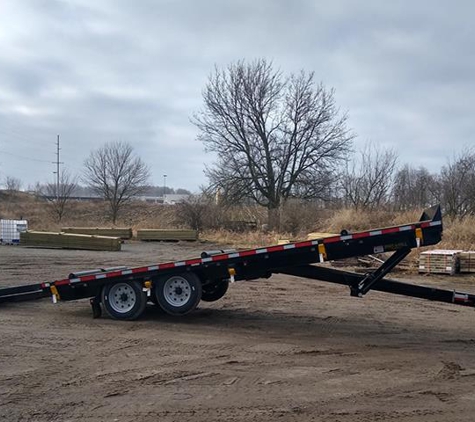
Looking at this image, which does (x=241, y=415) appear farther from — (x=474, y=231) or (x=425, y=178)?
(x=425, y=178)

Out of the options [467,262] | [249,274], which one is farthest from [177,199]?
[249,274]

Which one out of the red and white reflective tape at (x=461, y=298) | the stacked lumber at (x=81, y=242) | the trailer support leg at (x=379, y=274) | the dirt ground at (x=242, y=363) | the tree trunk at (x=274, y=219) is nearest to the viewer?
the dirt ground at (x=242, y=363)

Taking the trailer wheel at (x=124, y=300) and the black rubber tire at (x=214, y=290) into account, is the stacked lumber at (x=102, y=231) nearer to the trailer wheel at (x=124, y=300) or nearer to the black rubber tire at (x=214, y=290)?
the black rubber tire at (x=214, y=290)

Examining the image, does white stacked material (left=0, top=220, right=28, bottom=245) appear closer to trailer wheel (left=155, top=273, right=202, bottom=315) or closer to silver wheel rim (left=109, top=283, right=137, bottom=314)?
silver wheel rim (left=109, top=283, right=137, bottom=314)

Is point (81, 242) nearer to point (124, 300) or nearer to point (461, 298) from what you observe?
point (124, 300)

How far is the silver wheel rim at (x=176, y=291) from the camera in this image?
8.94 m

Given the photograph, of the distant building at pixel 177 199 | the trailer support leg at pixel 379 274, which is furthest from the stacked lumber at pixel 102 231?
the trailer support leg at pixel 379 274

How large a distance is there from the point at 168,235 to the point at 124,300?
2869 centimetres

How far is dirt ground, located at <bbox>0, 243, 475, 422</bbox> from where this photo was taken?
202 inches

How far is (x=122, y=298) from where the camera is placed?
30.4 feet

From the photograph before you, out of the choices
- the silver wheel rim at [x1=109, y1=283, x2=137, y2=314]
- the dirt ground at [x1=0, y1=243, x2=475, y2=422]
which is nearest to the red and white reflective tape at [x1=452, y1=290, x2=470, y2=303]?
the dirt ground at [x1=0, y1=243, x2=475, y2=422]

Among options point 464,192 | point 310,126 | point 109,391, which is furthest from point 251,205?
point 109,391

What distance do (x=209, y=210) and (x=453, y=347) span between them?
3667 cm

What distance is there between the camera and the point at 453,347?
301 inches
